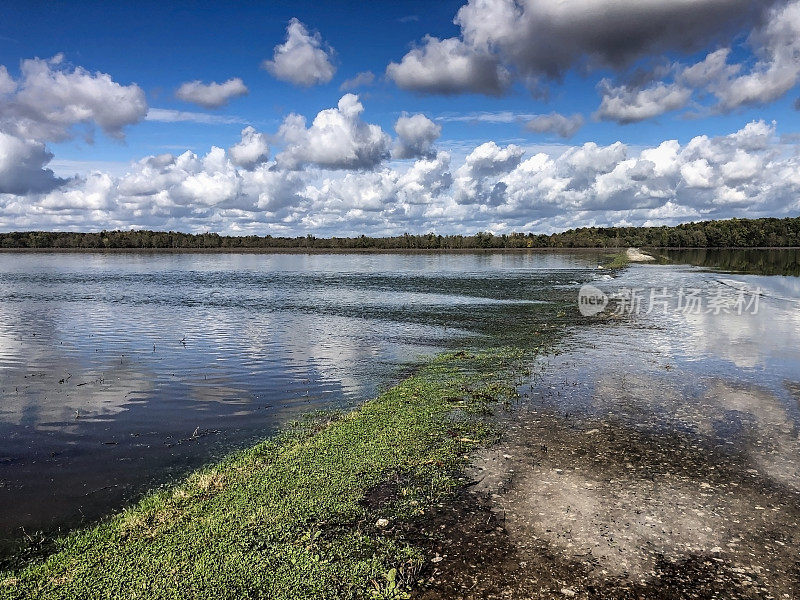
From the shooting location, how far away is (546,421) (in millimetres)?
15930

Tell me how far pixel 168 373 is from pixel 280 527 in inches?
645

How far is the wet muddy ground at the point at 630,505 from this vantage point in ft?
27.3

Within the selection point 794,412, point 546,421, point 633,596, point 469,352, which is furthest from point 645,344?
point 633,596

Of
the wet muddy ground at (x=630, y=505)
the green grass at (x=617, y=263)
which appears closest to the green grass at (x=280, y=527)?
the wet muddy ground at (x=630, y=505)

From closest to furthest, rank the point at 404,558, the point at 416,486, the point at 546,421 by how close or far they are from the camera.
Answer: the point at 404,558 → the point at 416,486 → the point at 546,421

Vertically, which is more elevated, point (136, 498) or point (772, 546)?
point (772, 546)

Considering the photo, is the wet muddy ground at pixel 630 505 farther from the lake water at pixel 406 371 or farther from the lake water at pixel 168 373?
the lake water at pixel 168 373

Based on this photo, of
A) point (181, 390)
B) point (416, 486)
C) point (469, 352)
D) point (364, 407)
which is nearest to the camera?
point (416, 486)

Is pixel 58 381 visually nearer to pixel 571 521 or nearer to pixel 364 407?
pixel 364 407

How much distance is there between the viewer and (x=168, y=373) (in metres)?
23.9

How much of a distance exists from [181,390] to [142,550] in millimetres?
12730

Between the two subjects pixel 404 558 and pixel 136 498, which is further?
pixel 136 498

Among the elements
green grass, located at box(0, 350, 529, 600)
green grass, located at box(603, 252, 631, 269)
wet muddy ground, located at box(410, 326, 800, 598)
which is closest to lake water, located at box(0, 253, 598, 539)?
green grass, located at box(0, 350, 529, 600)

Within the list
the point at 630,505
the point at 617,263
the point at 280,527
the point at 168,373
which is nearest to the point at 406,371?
the point at 168,373
